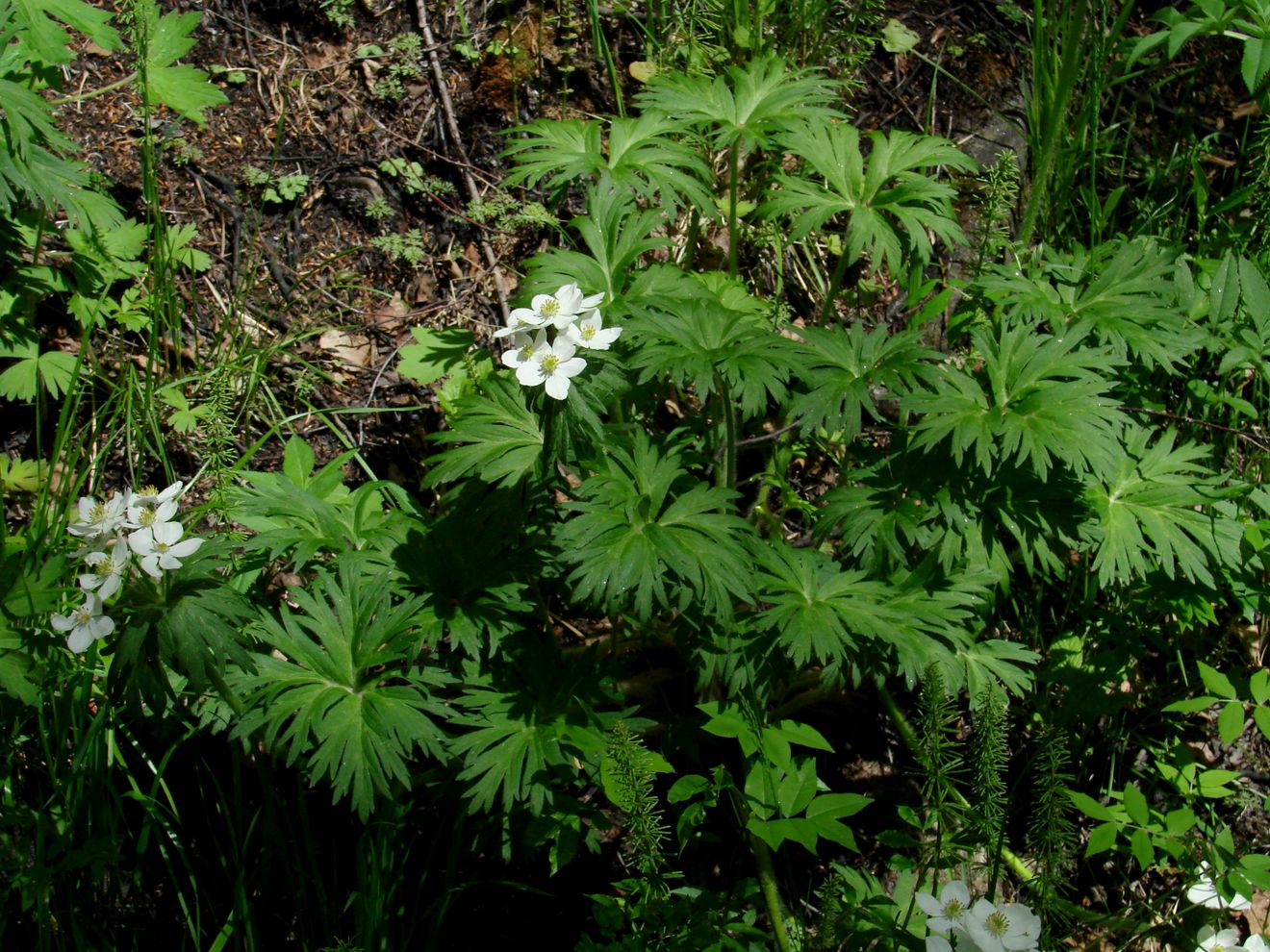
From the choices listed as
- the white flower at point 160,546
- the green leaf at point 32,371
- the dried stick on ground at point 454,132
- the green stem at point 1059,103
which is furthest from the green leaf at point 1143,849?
the green leaf at point 32,371

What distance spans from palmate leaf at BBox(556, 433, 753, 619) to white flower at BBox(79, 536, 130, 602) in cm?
81

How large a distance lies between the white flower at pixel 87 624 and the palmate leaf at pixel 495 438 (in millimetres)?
689

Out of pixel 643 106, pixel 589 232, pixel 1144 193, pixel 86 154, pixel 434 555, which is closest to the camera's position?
pixel 434 555

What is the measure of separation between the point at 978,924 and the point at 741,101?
81.9 inches

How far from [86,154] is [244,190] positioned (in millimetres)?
526

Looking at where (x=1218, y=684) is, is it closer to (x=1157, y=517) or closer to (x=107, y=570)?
(x=1157, y=517)

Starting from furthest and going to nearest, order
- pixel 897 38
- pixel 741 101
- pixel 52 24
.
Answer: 1. pixel 897 38
2. pixel 52 24
3. pixel 741 101

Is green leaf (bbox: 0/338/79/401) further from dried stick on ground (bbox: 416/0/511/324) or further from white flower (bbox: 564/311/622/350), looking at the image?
white flower (bbox: 564/311/622/350)

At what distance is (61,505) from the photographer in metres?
2.75

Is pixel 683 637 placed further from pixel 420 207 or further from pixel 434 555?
pixel 420 207

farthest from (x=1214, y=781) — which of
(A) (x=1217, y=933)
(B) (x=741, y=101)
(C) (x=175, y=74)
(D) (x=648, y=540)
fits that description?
(C) (x=175, y=74)

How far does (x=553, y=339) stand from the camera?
208 centimetres

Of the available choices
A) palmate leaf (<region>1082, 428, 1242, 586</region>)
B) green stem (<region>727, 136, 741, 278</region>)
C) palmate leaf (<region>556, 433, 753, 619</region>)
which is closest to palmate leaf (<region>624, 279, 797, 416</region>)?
palmate leaf (<region>556, 433, 753, 619</region>)

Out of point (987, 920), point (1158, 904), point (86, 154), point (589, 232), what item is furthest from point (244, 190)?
point (1158, 904)
